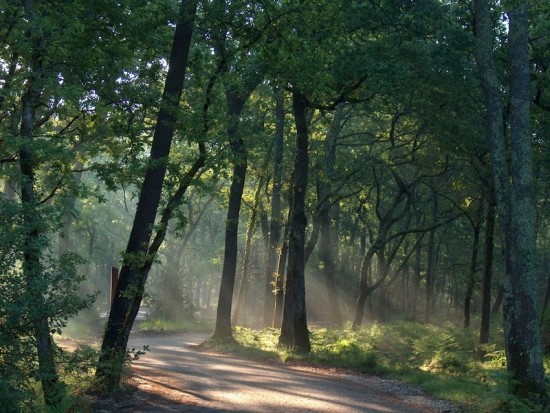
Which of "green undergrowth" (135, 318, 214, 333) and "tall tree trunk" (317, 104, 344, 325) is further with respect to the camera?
"green undergrowth" (135, 318, 214, 333)

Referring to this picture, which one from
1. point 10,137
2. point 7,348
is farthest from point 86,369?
point 10,137

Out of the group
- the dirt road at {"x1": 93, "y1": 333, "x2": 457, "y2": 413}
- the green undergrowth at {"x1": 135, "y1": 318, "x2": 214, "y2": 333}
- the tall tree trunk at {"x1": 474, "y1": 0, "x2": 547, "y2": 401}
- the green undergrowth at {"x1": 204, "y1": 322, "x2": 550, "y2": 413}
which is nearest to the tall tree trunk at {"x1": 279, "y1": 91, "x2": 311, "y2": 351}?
the green undergrowth at {"x1": 204, "y1": 322, "x2": 550, "y2": 413}

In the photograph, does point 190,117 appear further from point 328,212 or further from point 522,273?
point 328,212

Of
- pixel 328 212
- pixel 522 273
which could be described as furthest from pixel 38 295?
pixel 328 212

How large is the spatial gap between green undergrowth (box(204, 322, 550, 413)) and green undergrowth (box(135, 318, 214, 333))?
11671mm

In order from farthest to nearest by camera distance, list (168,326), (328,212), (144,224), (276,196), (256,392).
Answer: (168,326) < (328,212) < (276,196) < (256,392) < (144,224)

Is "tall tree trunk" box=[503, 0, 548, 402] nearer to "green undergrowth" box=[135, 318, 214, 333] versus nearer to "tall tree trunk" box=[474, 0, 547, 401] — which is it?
"tall tree trunk" box=[474, 0, 547, 401]

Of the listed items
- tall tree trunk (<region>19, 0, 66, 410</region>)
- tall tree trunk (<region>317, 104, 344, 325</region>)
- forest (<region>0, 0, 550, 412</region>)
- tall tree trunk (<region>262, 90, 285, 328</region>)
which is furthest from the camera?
tall tree trunk (<region>317, 104, 344, 325</region>)

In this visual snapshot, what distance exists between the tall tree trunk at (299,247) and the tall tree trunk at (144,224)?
7828mm

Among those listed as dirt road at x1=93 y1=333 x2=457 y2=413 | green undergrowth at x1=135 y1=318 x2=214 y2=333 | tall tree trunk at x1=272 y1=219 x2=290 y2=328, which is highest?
tall tree trunk at x1=272 y1=219 x2=290 y2=328

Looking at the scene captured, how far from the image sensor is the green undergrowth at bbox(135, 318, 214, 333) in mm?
37503

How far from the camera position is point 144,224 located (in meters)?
12.3

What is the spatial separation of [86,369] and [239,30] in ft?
24.1

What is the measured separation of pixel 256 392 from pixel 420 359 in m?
8.07
